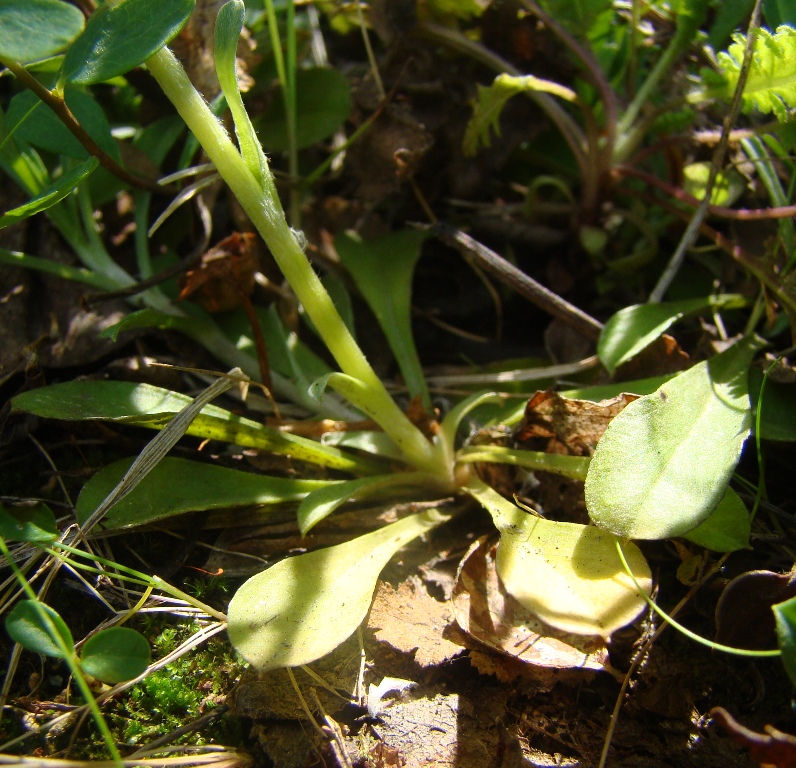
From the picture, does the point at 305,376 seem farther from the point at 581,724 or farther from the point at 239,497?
the point at 581,724

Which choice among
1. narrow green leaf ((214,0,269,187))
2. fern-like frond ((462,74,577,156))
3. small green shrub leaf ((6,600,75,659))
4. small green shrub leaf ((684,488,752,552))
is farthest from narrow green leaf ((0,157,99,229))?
small green shrub leaf ((684,488,752,552))

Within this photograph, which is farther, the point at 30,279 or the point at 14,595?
the point at 30,279

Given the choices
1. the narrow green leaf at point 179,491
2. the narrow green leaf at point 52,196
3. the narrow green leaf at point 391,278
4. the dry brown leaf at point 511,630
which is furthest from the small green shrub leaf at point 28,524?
the narrow green leaf at point 391,278

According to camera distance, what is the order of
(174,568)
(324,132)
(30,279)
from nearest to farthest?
(174,568) < (30,279) < (324,132)

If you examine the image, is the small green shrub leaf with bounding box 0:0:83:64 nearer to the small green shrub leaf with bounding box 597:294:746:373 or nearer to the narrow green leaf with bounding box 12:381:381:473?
the narrow green leaf with bounding box 12:381:381:473

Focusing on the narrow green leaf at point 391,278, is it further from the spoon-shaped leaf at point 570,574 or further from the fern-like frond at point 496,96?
the spoon-shaped leaf at point 570,574

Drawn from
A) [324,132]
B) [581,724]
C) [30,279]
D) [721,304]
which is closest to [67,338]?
[30,279]
